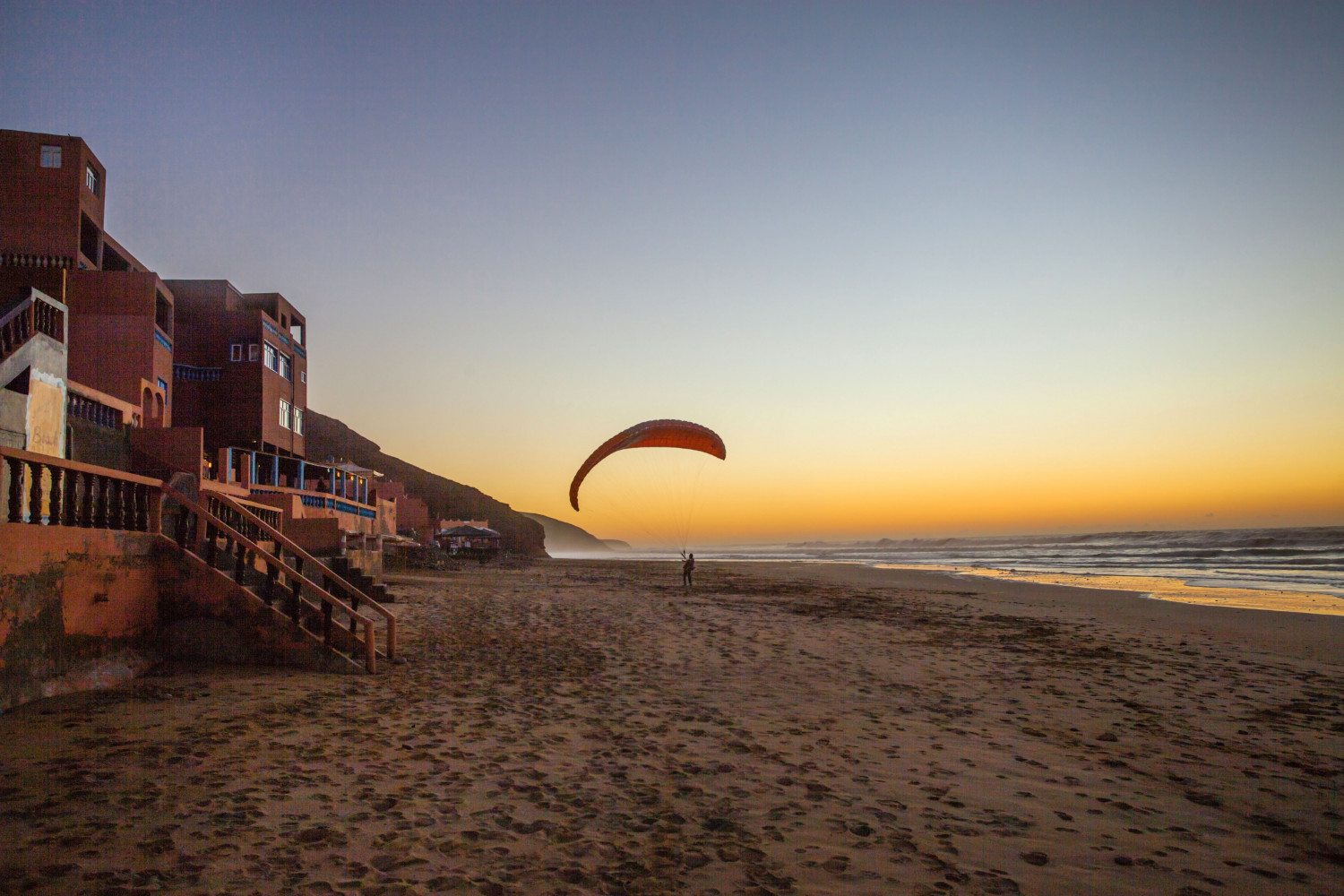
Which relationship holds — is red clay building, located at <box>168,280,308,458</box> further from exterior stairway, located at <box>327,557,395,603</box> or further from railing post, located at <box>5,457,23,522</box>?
railing post, located at <box>5,457,23,522</box>

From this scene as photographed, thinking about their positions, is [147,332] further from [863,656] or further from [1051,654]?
[1051,654]

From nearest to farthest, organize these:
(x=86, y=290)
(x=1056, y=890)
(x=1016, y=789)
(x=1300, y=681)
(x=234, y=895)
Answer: (x=234, y=895)
(x=1056, y=890)
(x=1016, y=789)
(x=1300, y=681)
(x=86, y=290)

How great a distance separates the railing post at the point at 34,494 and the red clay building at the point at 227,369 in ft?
90.5

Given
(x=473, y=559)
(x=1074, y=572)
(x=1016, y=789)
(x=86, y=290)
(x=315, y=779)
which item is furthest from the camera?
(x=473, y=559)

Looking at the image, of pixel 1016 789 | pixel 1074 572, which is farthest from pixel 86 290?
pixel 1074 572

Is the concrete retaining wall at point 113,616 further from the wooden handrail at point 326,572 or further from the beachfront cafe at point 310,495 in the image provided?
the beachfront cafe at point 310,495

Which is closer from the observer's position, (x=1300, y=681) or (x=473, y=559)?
(x=1300, y=681)

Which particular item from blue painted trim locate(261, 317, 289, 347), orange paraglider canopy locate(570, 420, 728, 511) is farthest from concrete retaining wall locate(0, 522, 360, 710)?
blue painted trim locate(261, 317, 289, 347)

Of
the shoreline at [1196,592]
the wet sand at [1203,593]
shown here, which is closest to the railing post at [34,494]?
the shoreline at [1196,592]

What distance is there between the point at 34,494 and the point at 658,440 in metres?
19.9

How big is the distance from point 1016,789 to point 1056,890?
1.71 m

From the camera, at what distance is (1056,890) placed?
162 inches

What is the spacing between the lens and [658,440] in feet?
84.4

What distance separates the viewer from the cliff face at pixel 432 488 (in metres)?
98.9
